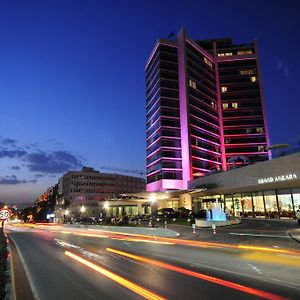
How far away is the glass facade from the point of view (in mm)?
52031

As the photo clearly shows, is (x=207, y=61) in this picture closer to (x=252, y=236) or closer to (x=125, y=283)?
(x=252, y=236)

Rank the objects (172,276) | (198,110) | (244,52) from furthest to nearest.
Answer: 1. (244,52)
2. (198,110)
3. (172,276)

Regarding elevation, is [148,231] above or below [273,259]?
above

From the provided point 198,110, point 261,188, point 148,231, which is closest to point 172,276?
point 148,231

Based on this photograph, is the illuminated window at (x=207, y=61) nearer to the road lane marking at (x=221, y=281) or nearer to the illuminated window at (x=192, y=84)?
the illuminated window at (x=192, y=84)

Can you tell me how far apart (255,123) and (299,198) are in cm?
7309

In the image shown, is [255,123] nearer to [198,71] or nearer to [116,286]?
[198,71]

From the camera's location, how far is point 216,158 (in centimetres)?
11800

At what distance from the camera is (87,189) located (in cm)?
16200

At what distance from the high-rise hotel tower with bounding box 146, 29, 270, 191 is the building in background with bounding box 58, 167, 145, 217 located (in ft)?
Result: 162

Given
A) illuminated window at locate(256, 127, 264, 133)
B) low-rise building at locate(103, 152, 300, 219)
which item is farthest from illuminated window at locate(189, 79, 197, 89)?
low-rise building at locate(103, 152, 300, 219)

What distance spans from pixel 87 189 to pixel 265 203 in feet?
381

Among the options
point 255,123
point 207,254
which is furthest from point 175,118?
point 207,254

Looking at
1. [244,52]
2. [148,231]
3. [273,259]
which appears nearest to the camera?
[273,259]
